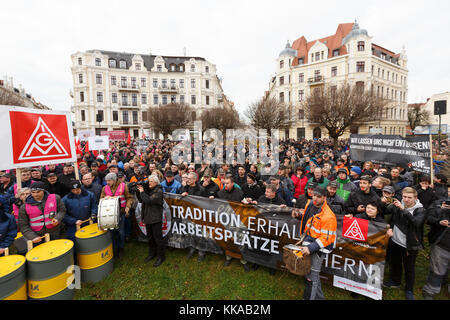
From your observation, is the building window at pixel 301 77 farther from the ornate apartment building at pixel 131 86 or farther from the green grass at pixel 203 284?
the green grass at pixel 203 284

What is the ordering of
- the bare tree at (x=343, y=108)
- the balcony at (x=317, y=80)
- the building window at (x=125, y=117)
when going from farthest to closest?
the building window at (x=125, y=117) → the balcony at (x=317, y=80) → the bare tree at (x=343, y=108)

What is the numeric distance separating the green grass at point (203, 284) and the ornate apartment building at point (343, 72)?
32.7 m

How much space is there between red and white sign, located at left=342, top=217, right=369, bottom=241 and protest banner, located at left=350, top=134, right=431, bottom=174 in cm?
347

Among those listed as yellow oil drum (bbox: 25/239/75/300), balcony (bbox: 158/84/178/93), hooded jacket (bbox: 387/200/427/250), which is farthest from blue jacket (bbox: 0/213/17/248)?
balcony (bbox: 158/84/178/93)

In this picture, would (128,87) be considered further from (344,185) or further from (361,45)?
(344,185)

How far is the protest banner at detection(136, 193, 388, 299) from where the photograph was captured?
338cm

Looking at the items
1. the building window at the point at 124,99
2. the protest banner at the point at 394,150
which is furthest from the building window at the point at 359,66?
the building window at the point at 124,99

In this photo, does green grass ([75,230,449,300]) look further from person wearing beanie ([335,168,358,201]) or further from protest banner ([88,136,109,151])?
protest banner ([88,136,109,151])

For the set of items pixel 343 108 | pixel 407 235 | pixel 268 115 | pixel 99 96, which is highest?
pixel 99 96

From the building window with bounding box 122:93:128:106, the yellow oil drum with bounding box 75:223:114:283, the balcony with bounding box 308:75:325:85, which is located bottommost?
the yellow oil drum with bounding box 75:223:114:283

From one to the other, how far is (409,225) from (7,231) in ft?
22.1

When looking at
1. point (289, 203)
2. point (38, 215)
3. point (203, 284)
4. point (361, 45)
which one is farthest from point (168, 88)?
point (203, 284)

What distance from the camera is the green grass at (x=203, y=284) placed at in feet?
12.0

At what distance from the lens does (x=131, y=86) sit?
44.8 meters
